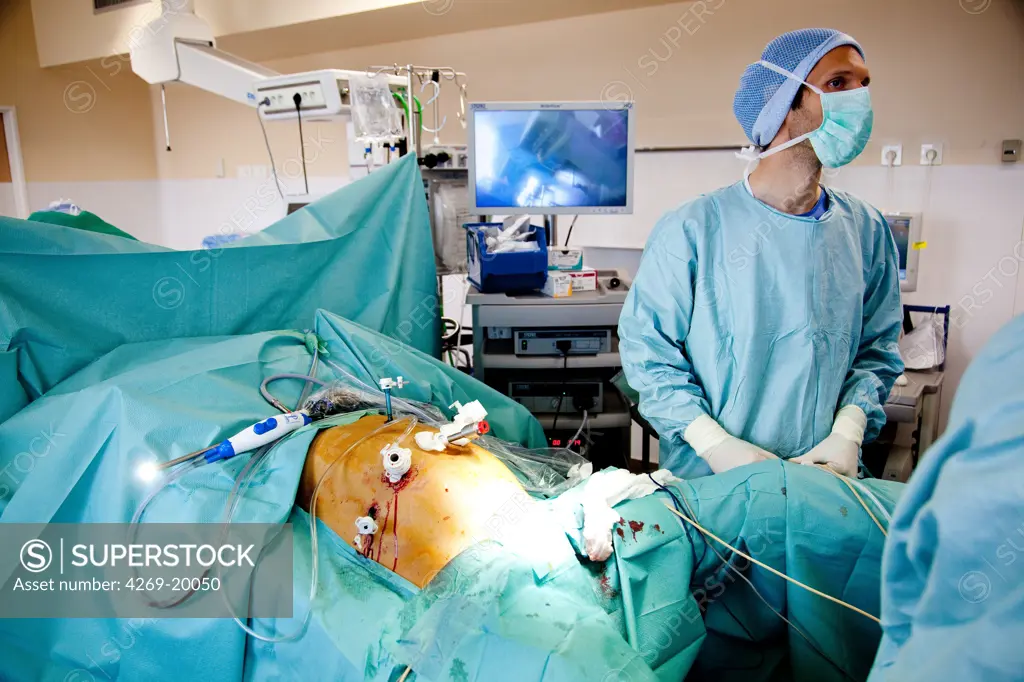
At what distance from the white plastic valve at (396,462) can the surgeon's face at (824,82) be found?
3.30 feet

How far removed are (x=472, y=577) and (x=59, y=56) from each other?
5023 millimetres

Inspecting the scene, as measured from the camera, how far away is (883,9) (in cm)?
282

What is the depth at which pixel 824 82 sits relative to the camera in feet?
4.43

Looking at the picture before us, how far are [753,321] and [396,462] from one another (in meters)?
0.76

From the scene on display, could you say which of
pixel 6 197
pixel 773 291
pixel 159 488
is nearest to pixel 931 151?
pixel 773 291

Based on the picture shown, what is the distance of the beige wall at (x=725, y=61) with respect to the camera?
2709 millimetres

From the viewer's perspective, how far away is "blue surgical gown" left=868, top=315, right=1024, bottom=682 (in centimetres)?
44

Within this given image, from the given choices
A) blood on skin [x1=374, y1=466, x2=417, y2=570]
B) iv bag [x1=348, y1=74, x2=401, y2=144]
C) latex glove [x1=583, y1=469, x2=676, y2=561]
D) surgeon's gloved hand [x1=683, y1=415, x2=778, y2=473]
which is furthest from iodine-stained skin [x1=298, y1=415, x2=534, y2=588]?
iv bag [x1=348, y1=74, x2=401, y2=144]

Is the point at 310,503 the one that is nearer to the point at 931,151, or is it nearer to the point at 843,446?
the point at 843,446

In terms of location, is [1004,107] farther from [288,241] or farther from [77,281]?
[77,281]

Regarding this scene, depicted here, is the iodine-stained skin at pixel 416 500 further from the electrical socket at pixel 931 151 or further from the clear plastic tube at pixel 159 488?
the electrical socket at pixel 931 151

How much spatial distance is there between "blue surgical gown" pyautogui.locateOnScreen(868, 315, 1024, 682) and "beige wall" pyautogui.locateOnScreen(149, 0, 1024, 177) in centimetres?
283

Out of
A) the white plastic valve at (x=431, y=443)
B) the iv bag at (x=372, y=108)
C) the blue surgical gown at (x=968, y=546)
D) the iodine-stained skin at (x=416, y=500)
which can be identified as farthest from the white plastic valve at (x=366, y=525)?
the iv bag at (x=372, y=108)

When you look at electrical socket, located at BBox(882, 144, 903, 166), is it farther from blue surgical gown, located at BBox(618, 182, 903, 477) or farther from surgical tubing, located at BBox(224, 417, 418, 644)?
surgical tubing, located at BBox(224, 417, 418, 644)
